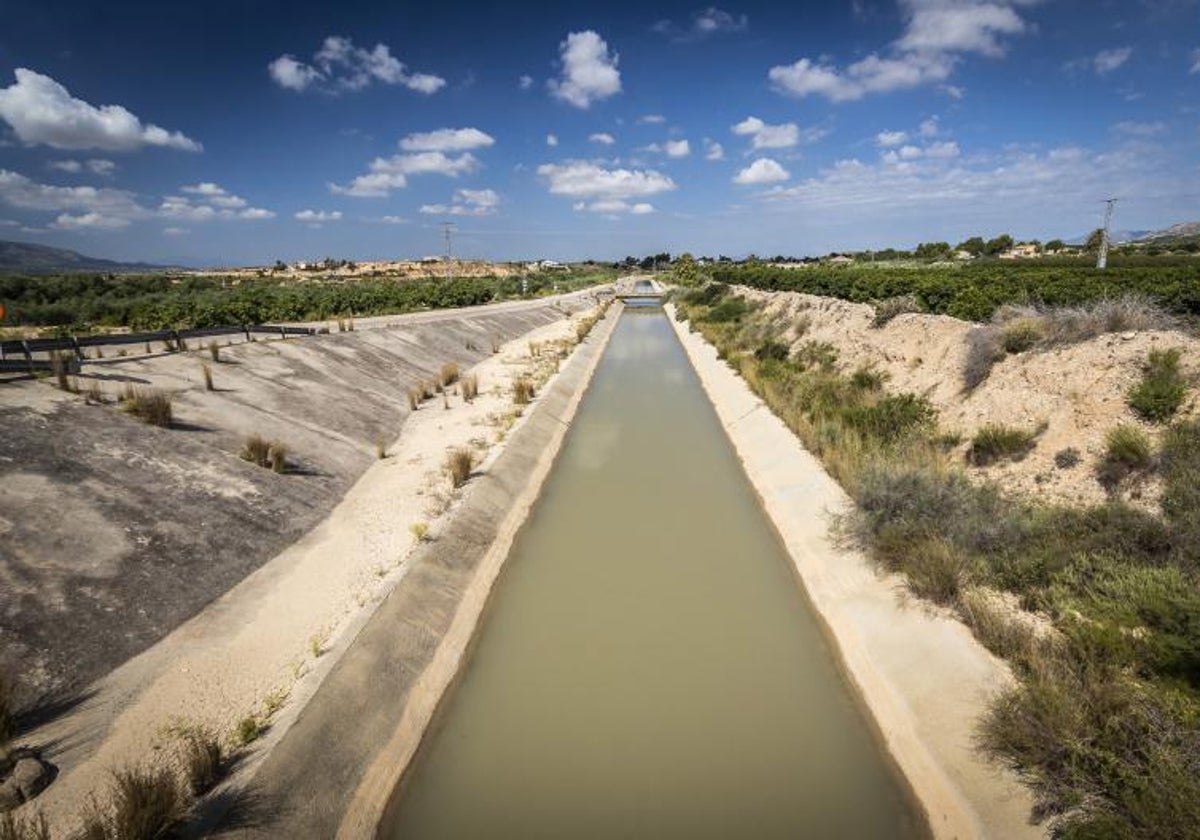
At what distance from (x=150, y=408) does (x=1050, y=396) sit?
1874 centimetres

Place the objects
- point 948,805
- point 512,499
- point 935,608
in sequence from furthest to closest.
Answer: point 512,499
point 935,608
point 948,805

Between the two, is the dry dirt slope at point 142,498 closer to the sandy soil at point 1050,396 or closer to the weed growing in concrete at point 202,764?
the weed growing in concrete at point 202,764

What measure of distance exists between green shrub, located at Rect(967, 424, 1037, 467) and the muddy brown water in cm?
467

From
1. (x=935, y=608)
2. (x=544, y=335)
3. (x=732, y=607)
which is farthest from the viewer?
(x=544, y=335)

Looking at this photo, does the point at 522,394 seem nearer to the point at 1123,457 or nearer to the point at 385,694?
the point at 385,694

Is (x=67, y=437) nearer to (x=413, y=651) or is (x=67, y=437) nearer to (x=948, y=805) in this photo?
(x=413, y=651)

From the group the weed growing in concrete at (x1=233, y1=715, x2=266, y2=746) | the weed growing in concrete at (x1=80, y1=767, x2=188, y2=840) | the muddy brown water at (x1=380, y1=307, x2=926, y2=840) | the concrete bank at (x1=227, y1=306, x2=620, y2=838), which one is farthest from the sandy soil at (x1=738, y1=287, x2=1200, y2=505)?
the weed growing in concrete at (x1=80, y1=767, x2=188, y2=840)

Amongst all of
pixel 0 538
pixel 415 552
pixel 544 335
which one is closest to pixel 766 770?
pixel 415 552

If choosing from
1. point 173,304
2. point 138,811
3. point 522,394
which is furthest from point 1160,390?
point 173,304

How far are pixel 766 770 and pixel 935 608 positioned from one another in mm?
3600

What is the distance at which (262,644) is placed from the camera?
7.93m

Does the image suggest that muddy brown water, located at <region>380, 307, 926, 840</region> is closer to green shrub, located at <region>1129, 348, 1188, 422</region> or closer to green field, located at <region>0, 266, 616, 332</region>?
green shrub, located at <region>1129, 348, 1188, 422</region>

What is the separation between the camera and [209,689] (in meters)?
7.00

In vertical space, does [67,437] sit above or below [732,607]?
above
